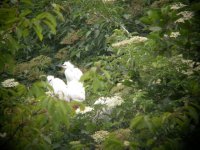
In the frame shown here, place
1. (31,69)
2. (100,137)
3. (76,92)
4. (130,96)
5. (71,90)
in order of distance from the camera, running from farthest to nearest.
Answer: (31,69) < (71,90) < (76,92) < (130,96) < (100,137)

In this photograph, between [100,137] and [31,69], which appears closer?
[100,137]

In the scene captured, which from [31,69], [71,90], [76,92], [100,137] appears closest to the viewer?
[100,137]

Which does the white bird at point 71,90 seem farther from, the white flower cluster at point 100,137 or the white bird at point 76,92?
the white flower cluster at point 100,137

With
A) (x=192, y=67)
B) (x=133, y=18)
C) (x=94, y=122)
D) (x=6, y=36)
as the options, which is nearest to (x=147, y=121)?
(x=192, y=67)

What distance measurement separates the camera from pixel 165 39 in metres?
2.29

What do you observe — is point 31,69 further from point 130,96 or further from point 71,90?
point 130,96

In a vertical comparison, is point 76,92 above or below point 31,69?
below

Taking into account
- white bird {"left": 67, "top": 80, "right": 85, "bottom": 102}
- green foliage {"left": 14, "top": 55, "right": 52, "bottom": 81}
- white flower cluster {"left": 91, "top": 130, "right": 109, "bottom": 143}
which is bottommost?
white flower cluster {"left": 91, "top": 130, "right": 109, "bottom": 143}

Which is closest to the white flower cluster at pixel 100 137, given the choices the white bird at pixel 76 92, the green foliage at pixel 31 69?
the white bird at pixel 76 92

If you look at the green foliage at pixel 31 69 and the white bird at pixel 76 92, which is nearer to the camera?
the white bird at pixel 76 92

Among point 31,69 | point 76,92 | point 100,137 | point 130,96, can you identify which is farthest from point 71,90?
point 100,137

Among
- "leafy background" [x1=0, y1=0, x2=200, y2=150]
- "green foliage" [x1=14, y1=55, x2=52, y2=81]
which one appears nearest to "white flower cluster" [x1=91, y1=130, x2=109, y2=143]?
"leafy background" [x1=0, y1=0, x2=200, y2=150]

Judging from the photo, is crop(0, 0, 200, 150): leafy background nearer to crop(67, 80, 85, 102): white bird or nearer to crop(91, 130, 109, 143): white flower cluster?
crop(91, 130, 109, 143): white flower cluster

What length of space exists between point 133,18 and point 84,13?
99cm
